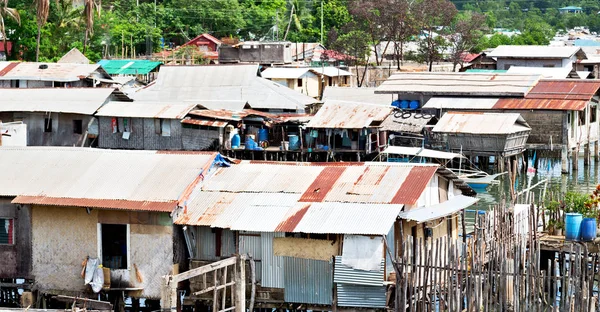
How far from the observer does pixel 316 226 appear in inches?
759

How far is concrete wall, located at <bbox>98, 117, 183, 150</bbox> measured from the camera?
133 feet

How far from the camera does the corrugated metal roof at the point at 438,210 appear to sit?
1959cm

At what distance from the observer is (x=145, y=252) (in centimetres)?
2019

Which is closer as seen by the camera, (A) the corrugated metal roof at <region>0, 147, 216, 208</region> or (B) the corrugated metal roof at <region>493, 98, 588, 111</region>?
(A) the corrugated metal roof at <region>0, 147, 216, 208</region>

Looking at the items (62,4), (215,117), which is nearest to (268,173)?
(215,117)

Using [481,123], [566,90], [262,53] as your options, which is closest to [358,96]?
[481,123]

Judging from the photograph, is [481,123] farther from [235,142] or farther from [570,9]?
[570,9]

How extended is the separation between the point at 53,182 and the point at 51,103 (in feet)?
69.6

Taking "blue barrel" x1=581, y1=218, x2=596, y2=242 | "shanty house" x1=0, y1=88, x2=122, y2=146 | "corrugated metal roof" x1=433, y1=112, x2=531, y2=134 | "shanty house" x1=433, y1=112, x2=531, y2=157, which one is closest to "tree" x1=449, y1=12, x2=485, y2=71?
"corrugated metal roof" x1=433, y1=112, x2=531, y2=134

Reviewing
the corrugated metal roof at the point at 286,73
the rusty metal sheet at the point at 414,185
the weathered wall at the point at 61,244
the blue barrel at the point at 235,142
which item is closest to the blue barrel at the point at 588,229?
the rusty metal sheet at the point at 414,185

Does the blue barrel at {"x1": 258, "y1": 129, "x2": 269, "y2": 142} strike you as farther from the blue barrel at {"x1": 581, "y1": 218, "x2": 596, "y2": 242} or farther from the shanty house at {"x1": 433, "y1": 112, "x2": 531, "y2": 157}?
the blue barrel at {"x1": 581, "y1": 218, "x2": 596, "y2": 242}

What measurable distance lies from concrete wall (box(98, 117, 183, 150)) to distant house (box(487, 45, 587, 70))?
69.1ft

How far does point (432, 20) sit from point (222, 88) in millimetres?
22230

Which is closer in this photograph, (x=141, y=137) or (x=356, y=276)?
(x=356, y=276)
